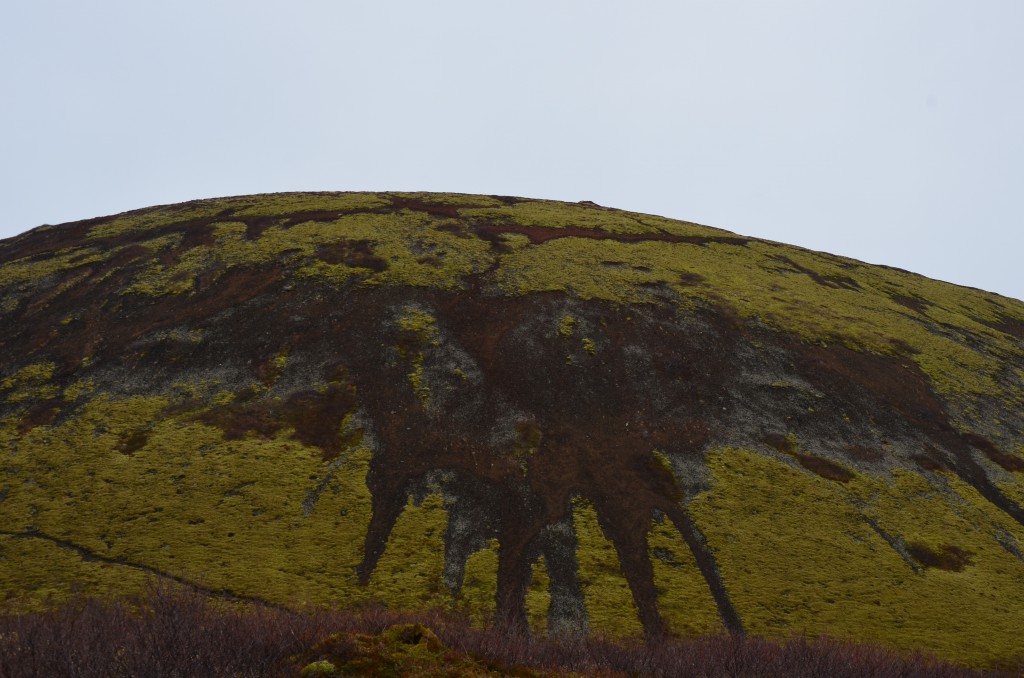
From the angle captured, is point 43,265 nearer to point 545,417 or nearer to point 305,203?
point 305,203

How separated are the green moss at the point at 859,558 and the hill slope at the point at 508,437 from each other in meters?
0.10

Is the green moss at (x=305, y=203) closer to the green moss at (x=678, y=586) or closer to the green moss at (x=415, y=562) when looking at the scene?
the green moss at (x=415, y=562)

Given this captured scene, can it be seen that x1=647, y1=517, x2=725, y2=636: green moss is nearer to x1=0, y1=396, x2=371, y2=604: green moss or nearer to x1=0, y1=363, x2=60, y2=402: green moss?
x1=0, y1=396, x2=371, y2=604: green moss

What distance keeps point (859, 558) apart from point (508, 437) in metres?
13.1

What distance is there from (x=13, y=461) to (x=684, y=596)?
24.2 meters

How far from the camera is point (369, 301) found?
36.0m

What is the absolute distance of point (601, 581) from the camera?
69.4ft

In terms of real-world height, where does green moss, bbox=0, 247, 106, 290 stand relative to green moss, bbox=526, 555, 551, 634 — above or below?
above

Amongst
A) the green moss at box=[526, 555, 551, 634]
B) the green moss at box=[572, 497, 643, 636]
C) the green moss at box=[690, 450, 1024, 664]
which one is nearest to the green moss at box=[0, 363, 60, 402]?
the green moss at box=[526, 555, 551, 634]

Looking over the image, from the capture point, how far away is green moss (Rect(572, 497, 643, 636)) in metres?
19.6

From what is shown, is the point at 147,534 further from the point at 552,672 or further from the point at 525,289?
the point at 525,289

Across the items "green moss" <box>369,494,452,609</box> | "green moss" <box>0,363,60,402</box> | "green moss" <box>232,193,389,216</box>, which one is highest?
"green moss" <box>232,193,389,216</box>

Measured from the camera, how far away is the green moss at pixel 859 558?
20000 millimetres

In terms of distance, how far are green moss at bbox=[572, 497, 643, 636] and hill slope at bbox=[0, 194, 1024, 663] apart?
11 centimetres
